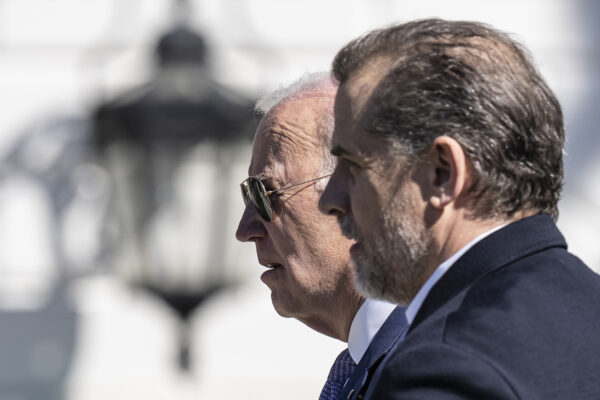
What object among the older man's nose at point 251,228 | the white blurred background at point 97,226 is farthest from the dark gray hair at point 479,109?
the white blurred background at point 97,226

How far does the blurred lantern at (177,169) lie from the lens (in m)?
3.19

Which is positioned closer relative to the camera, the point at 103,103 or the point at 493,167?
the point at 493,167

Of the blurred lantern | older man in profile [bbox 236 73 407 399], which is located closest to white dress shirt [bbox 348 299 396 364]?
older man in profile [bbox 236 73 407 399]

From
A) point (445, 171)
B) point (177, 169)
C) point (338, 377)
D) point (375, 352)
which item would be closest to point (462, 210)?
point (445, 171)

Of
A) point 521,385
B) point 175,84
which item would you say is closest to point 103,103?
point 175,84

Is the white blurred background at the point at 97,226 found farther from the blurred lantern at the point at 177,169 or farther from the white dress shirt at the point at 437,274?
the white dress shirt at the point at 437,274

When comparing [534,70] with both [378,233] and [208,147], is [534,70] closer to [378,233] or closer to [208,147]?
[378,233]

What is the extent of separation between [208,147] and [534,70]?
2.02 metres

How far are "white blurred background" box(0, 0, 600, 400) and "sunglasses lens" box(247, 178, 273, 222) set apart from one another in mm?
2663

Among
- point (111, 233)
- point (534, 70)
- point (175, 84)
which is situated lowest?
point (111, 233)

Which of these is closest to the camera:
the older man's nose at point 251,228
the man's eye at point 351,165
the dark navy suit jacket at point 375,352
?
the man's eye at point 351,165

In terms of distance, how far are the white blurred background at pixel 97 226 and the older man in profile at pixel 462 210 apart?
3398 mm

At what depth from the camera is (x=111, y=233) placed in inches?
187

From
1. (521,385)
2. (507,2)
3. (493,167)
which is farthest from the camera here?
(507,2)
